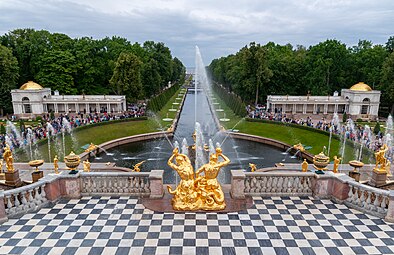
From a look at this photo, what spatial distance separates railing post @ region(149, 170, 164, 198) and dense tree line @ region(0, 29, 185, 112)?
4625 centimetres

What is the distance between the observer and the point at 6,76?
174 feet

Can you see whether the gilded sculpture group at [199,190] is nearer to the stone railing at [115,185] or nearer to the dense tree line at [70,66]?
the stone railing at [115,185]

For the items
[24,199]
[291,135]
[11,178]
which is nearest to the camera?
[24,199]

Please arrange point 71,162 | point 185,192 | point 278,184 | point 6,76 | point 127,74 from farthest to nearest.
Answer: point 127,74, point 6,76, point 278,184, point 71,162, point 185,192

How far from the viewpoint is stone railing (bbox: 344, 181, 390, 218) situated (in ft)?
37.2

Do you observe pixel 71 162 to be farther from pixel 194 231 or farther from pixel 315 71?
pixel 315 71

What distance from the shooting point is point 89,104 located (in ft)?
193

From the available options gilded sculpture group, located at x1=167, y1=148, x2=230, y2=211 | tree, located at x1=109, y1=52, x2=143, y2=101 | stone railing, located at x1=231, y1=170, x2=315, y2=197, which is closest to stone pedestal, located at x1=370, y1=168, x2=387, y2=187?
stone railing, located at x1=231, y1=170, x2=315, y2=197

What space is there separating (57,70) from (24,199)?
5450 centimetres

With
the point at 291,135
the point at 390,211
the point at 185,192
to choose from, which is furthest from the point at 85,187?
the point at 291,135

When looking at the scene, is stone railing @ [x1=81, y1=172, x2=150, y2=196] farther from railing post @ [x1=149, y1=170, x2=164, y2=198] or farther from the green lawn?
the green lawn

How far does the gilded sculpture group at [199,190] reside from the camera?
470 inches

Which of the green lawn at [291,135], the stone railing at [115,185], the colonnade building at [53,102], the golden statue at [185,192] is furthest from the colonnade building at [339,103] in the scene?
the golden statue at [185,192]

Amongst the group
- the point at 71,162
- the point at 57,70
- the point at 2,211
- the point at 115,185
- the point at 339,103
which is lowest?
the point at 339,103
